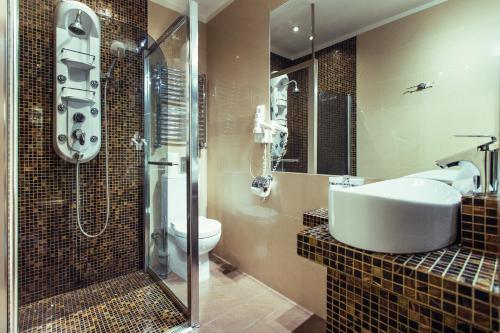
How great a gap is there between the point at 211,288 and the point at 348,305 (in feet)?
4.07

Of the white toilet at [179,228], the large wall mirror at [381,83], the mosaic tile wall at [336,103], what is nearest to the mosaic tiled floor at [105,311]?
the white toilet at [179,228]

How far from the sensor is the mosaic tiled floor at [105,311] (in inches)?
59.8

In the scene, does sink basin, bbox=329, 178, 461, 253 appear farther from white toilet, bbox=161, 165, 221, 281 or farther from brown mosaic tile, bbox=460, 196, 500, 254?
white toilet, bbox=161, 165, 221, 281

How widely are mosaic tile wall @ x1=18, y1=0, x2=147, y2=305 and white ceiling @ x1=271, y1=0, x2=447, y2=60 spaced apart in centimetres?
122

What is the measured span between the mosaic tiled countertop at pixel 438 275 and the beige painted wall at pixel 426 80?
1.87ft

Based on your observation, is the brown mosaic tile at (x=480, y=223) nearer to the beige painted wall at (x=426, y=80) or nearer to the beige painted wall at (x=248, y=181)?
the beige painted wall at (x=426, y=80)

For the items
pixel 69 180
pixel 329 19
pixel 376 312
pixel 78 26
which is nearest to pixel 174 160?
pixel 69 180

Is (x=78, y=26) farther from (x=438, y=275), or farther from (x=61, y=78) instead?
(x=438, y=275)

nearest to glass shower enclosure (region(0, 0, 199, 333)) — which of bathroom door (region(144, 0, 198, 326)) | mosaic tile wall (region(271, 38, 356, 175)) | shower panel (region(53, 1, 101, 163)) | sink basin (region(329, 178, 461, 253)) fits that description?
bathroom door (region(144, 0, 198, 326))

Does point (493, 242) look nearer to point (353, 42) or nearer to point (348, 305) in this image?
point (348, 305)

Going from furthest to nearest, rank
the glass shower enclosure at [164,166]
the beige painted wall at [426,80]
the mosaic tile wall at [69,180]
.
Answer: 1. the mosaic tile wall at [69,180]
2. the glass shower enclosure at [164,166]
3. the beige painted wall at [426,80]

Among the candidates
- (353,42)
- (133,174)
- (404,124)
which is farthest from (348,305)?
(133,174)

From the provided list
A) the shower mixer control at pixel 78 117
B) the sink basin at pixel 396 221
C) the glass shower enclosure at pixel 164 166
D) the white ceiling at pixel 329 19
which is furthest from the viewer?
the shower mixer control at pixel 78 117

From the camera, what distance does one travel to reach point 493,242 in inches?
29.4
